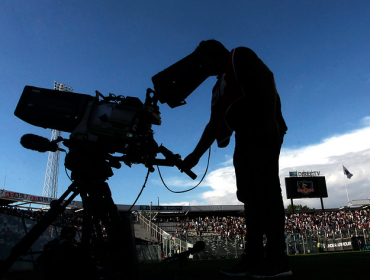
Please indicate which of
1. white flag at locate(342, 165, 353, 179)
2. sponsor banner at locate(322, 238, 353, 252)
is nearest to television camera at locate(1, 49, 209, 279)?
sponsor banner at locate(322, 238, 353, 252)

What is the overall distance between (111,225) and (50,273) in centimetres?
49

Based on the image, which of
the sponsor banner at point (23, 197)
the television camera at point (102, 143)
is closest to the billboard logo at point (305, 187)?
the sponsor banner at point (23, 197)

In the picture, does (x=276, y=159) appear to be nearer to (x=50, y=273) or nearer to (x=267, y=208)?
(x=267, y=208)

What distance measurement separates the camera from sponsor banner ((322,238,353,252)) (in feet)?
58.4

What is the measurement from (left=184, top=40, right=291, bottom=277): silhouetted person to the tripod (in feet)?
2.55

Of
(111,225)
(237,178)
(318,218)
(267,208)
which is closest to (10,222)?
(111,225)

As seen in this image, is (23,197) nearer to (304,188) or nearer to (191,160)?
(304,188)

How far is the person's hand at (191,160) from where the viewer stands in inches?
102

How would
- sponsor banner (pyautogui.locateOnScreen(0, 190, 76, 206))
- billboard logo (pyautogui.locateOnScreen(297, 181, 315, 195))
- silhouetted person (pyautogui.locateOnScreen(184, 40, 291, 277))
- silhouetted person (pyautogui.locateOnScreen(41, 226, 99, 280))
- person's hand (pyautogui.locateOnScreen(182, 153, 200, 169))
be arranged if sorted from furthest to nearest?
billboard logo (pyautogui.locateOnScreen(297, 181, 315, 195)) → sponsor banner (pyautogui.locateOnScreen(0, 190, 76, 206)) → person's hand (pyautogui.locateOnScreen(182, 153, 200, 169)) → silhouetted person (pyautogui.locateOnScreen(184, 40, 291, 277)) → silhouetted person (pyautogui.locateOnScreen(41, 226, 99, 280))

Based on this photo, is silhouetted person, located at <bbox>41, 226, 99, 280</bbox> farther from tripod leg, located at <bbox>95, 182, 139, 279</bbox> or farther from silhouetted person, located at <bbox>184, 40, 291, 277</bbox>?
silhouetted person, located at <bbox>184, 40, 291, 277</bbox>

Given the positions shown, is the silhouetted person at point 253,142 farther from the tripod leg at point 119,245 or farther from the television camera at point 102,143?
the tripod leg at point 119,245

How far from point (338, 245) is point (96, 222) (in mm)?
20659

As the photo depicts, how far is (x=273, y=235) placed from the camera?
6.91 feet

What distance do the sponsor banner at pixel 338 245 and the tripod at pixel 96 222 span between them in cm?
1966
